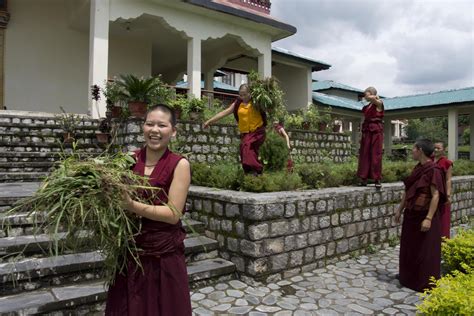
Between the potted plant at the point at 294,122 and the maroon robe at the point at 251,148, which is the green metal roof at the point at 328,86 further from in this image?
the maroon robe at the point at 251,148

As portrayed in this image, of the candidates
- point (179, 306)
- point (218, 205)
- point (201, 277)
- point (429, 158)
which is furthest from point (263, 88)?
point (179, 306)

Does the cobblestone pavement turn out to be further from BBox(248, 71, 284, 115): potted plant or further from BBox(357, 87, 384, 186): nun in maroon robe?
BBox(248, 71, 284, 115): potted plant

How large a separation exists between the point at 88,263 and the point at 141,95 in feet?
14.7

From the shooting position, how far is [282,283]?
450cm

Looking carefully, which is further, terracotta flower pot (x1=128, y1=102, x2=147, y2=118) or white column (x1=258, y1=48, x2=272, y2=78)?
white column (x1=258, y1=48, x2=272, y2=78)

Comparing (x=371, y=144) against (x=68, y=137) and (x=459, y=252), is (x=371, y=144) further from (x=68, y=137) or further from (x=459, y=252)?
(x=68, y=137)

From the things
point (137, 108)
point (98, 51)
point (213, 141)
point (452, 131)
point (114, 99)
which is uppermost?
point (98, 51)

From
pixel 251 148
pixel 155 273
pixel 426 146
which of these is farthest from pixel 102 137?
pixel 155 273

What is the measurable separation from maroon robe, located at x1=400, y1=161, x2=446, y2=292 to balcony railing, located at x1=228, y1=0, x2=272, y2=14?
31.1ft

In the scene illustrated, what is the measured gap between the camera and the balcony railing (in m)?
12.1

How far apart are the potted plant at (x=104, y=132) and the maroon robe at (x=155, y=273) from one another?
6357 millimetres

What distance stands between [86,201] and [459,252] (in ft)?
15.2

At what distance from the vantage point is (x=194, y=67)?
1111 centimetres

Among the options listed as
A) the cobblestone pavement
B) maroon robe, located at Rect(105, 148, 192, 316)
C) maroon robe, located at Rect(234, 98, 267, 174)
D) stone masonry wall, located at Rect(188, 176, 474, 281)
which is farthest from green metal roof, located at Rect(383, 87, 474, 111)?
maroon robe, located at Rect(105, 148, 192, 316)
